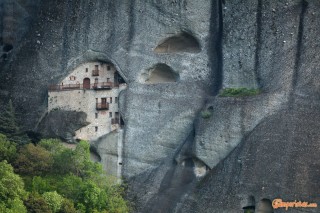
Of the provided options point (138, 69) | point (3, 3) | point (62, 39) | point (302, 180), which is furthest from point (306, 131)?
point (3, 3)

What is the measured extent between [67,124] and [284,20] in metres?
17.0

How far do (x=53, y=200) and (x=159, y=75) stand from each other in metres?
16.0

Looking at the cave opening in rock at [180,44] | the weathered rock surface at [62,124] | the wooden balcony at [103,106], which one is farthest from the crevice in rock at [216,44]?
the weathered rock surface at [62,124]

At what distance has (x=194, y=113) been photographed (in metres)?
88.6

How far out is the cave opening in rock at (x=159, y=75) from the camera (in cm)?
9081

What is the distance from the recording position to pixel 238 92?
8656 cm

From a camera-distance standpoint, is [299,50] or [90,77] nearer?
[299,50]

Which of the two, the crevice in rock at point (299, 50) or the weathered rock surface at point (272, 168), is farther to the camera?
the crevice in rock at point (299, 50)

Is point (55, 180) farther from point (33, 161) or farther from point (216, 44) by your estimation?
point (216, 44)

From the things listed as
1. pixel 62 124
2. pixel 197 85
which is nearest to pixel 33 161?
pixel 62 124

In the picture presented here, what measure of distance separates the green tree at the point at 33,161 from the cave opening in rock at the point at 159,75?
397 inches

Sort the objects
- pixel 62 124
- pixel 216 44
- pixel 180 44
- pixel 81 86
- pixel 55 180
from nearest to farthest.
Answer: pixel 55 180 < pixel 216 44 < pixel 62 124 < pixel 180 44 < pixel 81 86

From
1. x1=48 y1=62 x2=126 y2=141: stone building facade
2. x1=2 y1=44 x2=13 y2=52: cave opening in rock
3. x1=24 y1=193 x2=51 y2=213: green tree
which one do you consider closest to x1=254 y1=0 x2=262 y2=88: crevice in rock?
x1=48 y1=62 x2=126 y2=141: stone building facade

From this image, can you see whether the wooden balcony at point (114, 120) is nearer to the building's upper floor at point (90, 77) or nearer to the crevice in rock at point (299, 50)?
the building's upper floor at point (90, 77)
